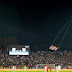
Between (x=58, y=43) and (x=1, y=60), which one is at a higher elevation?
(x=58, y=43)

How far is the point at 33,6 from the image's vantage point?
50.9ft

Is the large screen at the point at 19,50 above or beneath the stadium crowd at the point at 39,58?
above

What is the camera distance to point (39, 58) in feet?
50.2

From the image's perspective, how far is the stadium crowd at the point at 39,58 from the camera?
A: 14875 mm

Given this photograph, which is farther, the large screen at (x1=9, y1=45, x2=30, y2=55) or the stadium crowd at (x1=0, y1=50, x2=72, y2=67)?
the stadium crowd at (x1=0, y1=50, x2=72, y2=67)

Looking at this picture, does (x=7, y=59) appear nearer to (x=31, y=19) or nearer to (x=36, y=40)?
(x=36, y=40)

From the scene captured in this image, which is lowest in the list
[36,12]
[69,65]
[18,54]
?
[69,65]

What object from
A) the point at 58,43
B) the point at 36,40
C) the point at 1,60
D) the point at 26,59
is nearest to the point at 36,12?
the point at 36,40

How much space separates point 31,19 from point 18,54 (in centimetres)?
367

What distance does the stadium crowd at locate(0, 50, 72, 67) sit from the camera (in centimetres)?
1488

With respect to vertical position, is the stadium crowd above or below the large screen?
below

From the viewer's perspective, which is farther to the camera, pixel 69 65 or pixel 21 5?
pixel 21 5

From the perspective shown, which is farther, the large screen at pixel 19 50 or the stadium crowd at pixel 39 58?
the stadium crowd at pixel 39 58

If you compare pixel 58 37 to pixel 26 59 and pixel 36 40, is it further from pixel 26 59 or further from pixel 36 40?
pixel 26 59
